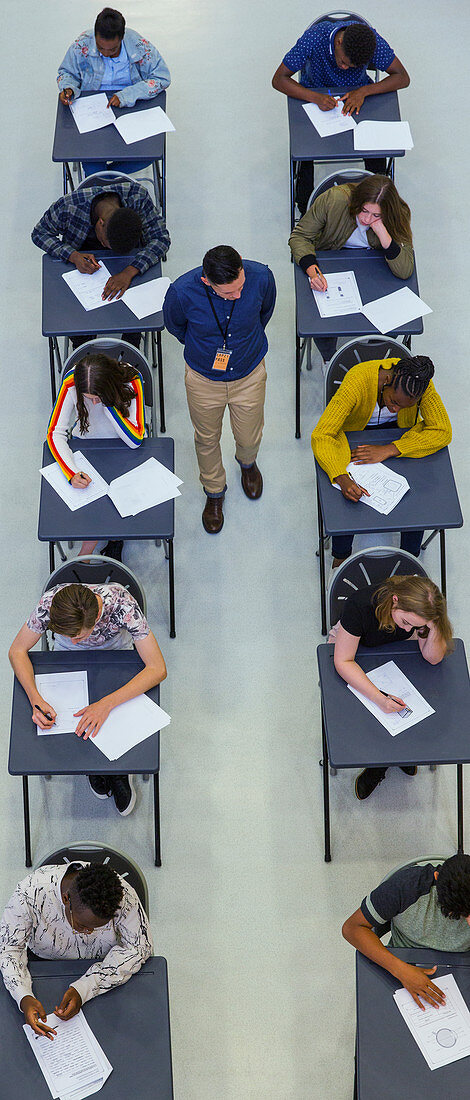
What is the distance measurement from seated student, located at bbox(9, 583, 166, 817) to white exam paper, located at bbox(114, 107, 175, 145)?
2578 mm

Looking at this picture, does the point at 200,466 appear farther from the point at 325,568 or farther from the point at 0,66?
the point at 0,66

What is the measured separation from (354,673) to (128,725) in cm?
77

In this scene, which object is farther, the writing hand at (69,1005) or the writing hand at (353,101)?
the writing hand at (353,101)

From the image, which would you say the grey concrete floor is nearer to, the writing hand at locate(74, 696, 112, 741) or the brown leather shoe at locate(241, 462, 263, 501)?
the brown leather shoe at locate(241, 462, 263, 501)

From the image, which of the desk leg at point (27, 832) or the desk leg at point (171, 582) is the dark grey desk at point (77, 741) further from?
the desk leg at point (171, 582)

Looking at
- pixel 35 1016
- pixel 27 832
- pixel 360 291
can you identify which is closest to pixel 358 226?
pixel 360 291

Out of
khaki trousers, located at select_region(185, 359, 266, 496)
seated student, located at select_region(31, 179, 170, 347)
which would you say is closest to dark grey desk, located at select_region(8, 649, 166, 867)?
khaki trousers, located at select_region(185, 359, 266, 496)

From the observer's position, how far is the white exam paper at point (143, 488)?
4.23 metres

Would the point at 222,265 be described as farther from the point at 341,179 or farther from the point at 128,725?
the point at 128,725

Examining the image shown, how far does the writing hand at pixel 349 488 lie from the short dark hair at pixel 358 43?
92.8 inches

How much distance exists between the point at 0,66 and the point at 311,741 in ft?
16.3

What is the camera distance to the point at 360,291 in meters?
4.88

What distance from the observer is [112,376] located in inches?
168

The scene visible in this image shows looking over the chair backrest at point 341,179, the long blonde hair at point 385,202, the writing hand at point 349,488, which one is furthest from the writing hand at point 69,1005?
the chair backrest at point 341,179
